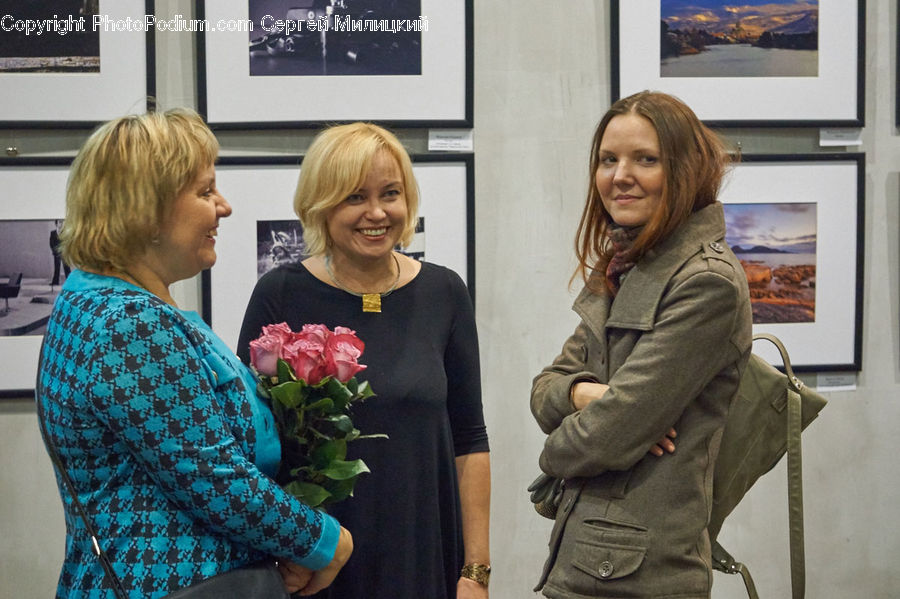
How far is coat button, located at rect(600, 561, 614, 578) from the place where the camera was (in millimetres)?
1818

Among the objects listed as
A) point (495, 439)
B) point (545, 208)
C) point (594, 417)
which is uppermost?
point (545, 208)

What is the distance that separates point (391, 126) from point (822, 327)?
162 centimetres

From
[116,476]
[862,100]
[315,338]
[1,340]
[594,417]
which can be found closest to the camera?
[116,476]

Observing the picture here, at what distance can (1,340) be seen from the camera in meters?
2.95

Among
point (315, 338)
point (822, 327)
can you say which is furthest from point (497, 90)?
point (315, 338)

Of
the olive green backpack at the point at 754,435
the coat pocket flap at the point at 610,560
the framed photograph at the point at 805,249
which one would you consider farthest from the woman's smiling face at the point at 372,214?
the framed photograph at the point at 805,249

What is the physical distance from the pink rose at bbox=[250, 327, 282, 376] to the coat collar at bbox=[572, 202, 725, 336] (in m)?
0.72

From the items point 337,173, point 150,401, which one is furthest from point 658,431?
point 150,401

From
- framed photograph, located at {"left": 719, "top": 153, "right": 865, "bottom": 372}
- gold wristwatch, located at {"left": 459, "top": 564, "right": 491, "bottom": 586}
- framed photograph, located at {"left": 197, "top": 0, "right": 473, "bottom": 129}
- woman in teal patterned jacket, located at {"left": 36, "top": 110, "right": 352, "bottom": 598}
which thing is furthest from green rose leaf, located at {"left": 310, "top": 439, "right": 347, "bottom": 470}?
framed photograph, located at {"left": 719, "top": 153, "right": 865, "bottom": 372}

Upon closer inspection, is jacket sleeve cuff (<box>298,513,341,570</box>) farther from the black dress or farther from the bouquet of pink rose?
the black dress

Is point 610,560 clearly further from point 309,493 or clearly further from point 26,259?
point 26,259

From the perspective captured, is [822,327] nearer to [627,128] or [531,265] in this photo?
[531,265]

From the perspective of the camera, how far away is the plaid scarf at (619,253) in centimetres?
200

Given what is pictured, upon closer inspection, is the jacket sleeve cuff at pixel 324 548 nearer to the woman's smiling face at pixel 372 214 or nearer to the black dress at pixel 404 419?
the black dress at pixel 404 419
